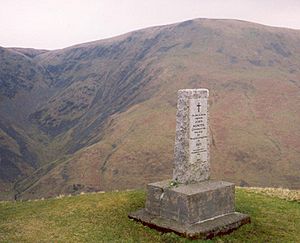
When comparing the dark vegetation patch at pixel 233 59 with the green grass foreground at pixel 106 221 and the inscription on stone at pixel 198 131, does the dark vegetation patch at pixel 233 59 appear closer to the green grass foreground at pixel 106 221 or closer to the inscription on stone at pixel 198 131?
the green grass foreground at pixel 106 221

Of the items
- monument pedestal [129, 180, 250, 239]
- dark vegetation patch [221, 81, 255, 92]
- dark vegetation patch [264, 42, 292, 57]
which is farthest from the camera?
dark vegetation patch [264, 42, 292, 57]

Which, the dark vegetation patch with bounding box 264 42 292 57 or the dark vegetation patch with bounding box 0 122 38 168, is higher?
the dark vegetation patch with bounding box 264 42 292 57

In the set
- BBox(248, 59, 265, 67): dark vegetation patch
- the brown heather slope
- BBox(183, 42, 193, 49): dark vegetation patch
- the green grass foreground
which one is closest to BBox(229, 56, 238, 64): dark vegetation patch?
the brown heather slope

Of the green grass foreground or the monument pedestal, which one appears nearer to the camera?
the green grass foreground

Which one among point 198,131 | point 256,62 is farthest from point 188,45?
point 198,131

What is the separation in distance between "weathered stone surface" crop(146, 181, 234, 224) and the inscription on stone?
906 mm

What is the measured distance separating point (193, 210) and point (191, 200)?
1.05ft

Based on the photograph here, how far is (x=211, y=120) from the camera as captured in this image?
117438mm

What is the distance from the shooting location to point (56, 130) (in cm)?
19212

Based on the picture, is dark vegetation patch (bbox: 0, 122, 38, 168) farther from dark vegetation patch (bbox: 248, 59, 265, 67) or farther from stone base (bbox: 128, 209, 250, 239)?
stone base (bbox: 128, 209, 250, 239)

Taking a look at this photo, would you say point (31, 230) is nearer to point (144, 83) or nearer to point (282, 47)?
point (144, 83)

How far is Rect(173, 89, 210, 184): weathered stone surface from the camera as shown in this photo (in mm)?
14656

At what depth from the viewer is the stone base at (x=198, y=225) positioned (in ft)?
43.7

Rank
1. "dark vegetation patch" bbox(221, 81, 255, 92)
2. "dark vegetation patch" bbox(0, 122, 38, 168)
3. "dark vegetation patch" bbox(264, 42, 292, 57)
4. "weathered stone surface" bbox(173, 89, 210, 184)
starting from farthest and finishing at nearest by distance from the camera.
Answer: "dark vegetation patch" bbox(264, 42, 292, 57), "dark vegetation patch" bbox(0, 122, 38, 168), "dark vegetation patch" bbox(221, 81, 255, 92), "weathered stone surface" bbox(173, 89, 210, 184)
